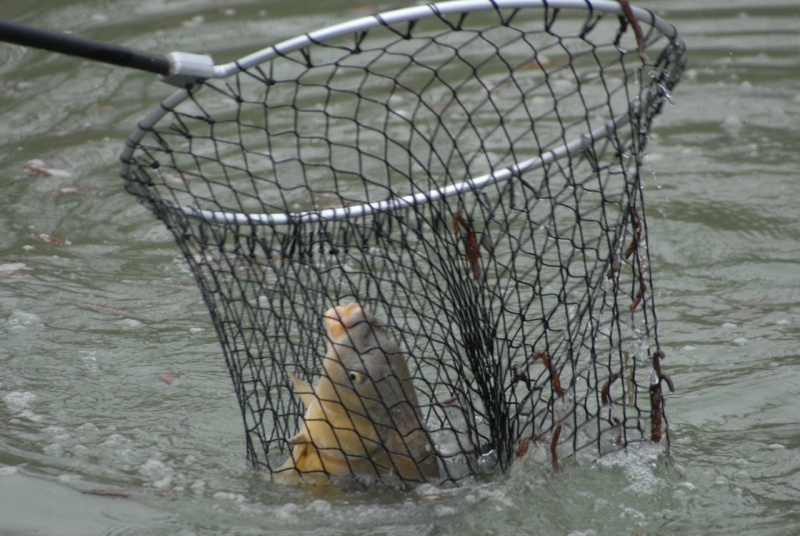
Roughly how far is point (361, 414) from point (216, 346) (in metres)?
1.88

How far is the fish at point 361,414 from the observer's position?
11.8 feet

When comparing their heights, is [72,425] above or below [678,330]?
above

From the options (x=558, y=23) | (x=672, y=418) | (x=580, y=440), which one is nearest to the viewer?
(x=580, y=440)

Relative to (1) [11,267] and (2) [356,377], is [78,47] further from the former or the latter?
(1) [11,267]

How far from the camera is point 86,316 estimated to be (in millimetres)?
5516

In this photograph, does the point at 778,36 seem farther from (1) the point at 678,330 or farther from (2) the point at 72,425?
(2) the point at 72,425

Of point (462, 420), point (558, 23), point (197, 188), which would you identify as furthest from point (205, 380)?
point (558, 23)

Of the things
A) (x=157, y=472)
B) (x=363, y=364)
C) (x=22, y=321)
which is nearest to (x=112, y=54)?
(x=363, y=364)

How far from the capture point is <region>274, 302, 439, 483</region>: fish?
3611 millimetres

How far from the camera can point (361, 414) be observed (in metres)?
3.59

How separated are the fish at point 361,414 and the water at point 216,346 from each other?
11cm

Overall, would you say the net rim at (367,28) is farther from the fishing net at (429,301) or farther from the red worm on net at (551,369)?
the red worm on net at (551,369)

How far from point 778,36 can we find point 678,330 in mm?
5577

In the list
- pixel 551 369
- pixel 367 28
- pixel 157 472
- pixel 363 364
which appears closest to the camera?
pixel 367 28
